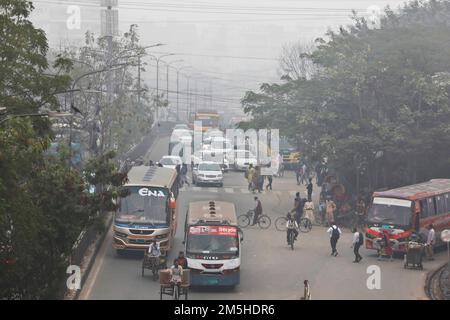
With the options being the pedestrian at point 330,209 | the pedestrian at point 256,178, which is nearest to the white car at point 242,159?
the pedestrian at point 256,178

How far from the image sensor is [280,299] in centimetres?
3209

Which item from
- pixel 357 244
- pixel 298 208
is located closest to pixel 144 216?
pixel 357 244

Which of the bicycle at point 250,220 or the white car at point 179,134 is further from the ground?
the white car at point 179,134

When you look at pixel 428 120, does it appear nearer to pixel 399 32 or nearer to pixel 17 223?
pixel 399 32

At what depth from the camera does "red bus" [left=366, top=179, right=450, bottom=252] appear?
133 ft

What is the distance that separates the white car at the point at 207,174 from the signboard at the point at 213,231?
2631cm

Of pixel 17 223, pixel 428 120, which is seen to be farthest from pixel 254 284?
pixel 428 120

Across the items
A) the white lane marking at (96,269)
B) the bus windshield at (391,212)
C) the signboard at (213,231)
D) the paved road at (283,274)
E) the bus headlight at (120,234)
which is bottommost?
the paved road at (283,274)

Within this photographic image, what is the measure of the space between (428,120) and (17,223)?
2862 centimetres

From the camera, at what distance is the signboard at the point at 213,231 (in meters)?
34.2

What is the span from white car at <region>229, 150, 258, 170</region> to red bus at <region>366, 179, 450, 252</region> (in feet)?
86.7

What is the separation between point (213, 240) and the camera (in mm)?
34031

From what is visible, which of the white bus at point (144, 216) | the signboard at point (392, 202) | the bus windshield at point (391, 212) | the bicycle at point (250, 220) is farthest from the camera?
the bicycle at point (250, 220)

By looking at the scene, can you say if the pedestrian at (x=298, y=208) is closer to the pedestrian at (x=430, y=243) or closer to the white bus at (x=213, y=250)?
the pedestrian at (x=430, y=243)
